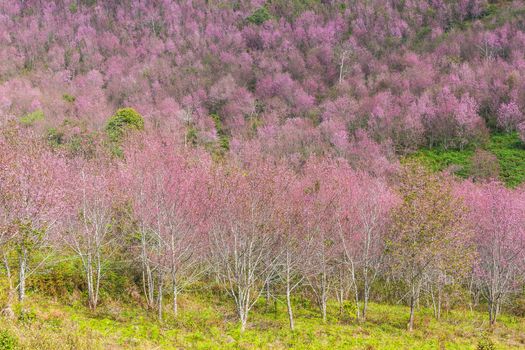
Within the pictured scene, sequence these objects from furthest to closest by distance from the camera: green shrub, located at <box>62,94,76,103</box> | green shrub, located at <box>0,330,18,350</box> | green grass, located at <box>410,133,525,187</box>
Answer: green shrub, located at <box>62,94,76,103</box> → green grass, located at <box>410,133,525,187</box> → green shrub, located at <box>0,330,18,350</box>

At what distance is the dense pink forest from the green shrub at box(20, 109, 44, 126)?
0.94 meters

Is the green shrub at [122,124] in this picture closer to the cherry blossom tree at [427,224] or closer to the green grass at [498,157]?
the green grass at [498,157]

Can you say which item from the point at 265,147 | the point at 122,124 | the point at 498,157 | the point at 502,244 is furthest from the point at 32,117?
the point at 498,157

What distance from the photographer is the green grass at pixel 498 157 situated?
52625mm

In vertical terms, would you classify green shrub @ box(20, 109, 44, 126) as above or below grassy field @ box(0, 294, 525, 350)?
above

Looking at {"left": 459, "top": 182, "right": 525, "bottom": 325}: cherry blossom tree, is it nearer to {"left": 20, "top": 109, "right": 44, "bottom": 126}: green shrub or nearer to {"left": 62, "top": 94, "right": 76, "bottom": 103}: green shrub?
{"left": 20, "top": 109, "right": 44, "bottom": 126}: green shrub

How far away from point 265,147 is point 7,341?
185 feet

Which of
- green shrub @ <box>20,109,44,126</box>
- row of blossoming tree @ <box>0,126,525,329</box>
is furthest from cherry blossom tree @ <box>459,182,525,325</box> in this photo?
green shrub @ <box>20,109,44,126</box>

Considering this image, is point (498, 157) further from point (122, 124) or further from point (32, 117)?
point (32, 117)

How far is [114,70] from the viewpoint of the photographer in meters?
105

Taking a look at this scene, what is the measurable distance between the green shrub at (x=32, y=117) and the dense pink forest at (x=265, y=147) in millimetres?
937

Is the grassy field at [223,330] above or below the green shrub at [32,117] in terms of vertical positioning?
below

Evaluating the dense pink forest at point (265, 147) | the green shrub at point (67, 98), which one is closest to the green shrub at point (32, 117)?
the dense pink forest at point (265, 147)

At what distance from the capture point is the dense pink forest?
20.2 metres
